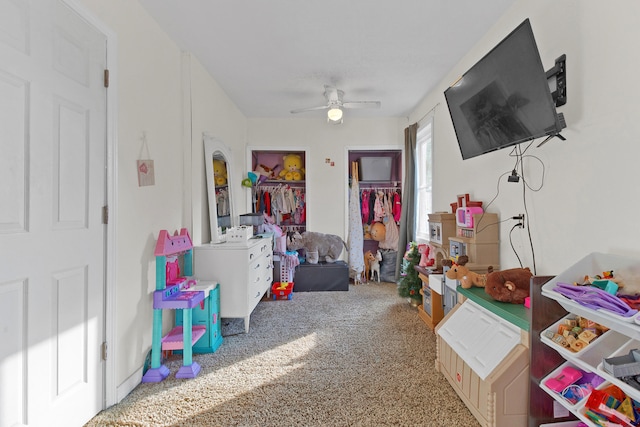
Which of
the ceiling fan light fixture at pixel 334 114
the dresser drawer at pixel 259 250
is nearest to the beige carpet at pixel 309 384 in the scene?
the dresser drawer at pixel 259 250

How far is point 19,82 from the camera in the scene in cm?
123

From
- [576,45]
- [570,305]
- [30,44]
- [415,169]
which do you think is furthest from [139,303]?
[415,169]

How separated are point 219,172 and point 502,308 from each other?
281 cm

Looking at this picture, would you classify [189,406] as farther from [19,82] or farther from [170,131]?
[170,131]

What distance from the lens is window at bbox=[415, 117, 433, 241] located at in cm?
388

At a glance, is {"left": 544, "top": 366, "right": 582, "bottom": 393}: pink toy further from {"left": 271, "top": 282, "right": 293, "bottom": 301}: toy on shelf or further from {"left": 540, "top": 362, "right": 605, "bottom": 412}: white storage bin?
{"left": 271, "top": 282, "right": 293, "bottom": 301}: toy on shelf

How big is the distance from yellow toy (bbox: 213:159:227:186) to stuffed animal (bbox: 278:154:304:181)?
1.38m

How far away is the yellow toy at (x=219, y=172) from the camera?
10.4 ft

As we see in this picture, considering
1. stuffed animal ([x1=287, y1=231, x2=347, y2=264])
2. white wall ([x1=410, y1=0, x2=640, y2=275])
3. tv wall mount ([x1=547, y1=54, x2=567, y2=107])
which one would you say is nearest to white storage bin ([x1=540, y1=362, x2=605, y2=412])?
white wall ([x1=410, y1=0, x2=640, y2=275])

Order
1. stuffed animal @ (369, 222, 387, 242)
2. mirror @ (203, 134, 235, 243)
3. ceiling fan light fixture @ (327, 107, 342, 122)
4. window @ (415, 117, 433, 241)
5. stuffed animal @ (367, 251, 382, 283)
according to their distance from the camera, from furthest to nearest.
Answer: stuffed animal @ (369, 222, 387, 242) → stuffed animal @ (367, 251, 382, 283) → window @ (415, 117, 433, 241) → ceiling fan light fixture @ (327, 107, 342, 122) → mirror @ (203, 134, 235, 243)

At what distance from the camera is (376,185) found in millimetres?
4992

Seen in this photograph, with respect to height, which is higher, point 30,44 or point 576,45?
point 576,45

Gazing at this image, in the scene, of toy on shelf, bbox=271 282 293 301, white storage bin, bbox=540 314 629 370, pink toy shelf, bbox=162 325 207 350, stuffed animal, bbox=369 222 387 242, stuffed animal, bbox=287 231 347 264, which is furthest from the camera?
stuffed animal, bbox=369 222 387 242

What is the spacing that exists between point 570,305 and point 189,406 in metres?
1.93
